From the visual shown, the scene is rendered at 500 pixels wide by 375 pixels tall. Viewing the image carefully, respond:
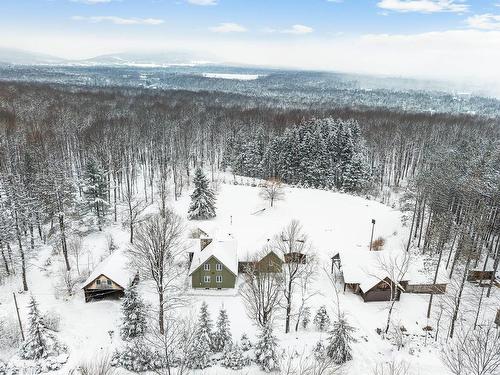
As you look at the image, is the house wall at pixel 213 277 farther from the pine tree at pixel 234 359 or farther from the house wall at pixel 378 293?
the house wall at pixel 378 293

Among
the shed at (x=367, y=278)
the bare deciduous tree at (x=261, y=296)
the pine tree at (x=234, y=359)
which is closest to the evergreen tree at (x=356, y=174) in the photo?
the shed at (x=367, y=278)

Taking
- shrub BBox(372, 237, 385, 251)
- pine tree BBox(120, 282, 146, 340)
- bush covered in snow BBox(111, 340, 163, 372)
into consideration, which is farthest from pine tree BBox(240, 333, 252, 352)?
shrub BBox(372, 237, 385, 251)

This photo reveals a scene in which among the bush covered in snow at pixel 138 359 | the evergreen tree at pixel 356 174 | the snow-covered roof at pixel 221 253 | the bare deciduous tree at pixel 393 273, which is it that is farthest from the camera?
the evergreen tree at pixel 356 174

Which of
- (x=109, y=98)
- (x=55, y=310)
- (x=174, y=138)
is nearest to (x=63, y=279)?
(x=55, y=310)

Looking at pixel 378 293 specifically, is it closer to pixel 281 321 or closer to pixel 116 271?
pixel 281 321

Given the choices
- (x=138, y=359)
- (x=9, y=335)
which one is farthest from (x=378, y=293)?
(x=9, y=335)

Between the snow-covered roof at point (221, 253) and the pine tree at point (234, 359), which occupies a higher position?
the snow-covered roof at point (221, 253)
